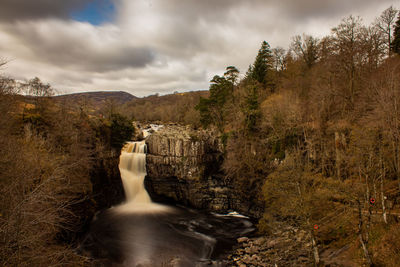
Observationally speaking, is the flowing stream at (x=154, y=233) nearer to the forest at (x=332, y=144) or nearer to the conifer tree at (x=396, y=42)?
the forest at (x=332, y=144)

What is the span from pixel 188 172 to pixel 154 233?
29.7 ft

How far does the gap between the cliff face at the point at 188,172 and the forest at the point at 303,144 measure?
81.2 inches

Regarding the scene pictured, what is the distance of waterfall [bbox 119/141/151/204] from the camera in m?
27.5

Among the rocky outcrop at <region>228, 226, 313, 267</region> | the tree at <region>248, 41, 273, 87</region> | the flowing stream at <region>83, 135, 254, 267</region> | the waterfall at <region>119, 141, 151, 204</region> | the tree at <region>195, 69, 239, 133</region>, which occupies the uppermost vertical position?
the tree at <region>248, 41, 273, 87</region>

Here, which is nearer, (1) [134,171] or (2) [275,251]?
(2) [275,251]

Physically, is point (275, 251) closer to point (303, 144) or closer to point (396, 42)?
point (303, 144)

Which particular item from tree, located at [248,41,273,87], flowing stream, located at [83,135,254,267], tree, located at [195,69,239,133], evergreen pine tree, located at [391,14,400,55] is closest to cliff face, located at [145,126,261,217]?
flowing stream, located at [83,135,254,267]

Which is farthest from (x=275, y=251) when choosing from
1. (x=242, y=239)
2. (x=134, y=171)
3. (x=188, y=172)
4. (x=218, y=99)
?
(x=218, y=99)

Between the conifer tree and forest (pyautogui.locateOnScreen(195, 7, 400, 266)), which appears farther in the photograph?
the conifer tree

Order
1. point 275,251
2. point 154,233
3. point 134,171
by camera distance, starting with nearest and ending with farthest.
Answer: point 275,251
point 154,233
point 134,171

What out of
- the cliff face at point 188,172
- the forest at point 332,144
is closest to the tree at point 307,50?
the forest at point 332,144

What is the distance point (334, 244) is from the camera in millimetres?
14711

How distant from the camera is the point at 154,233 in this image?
19.9m

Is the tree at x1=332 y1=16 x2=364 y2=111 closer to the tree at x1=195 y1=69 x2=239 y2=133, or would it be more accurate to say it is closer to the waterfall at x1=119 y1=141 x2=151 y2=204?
the tree at x1=195 y1=69 x2=239 y2=133
